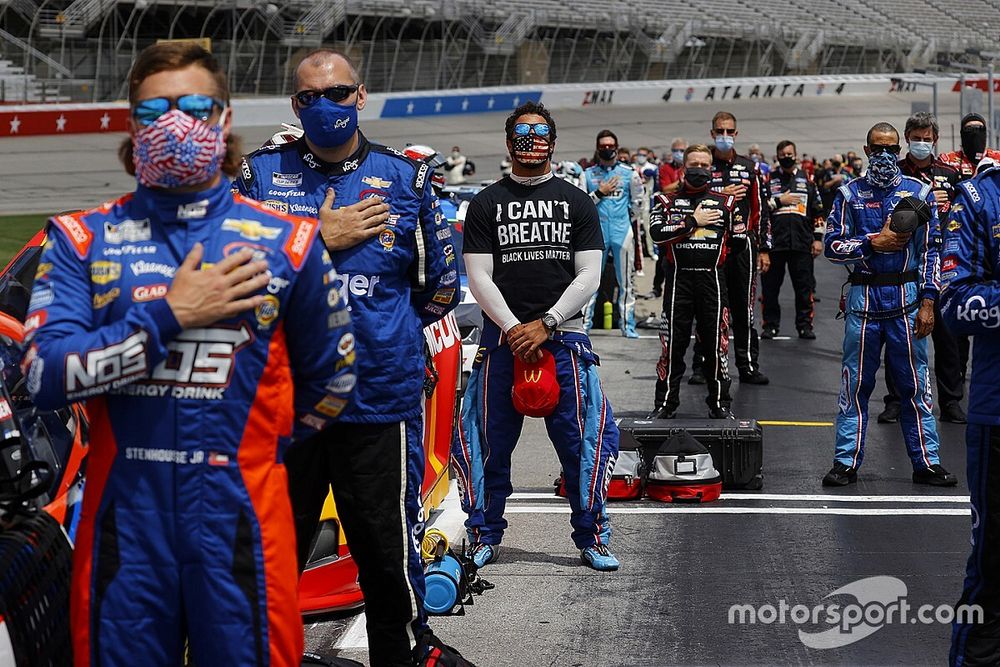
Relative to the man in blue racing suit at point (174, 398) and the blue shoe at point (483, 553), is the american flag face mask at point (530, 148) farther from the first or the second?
the man in blue racing suit at point (174, 398)

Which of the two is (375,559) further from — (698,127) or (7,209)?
(698,127)

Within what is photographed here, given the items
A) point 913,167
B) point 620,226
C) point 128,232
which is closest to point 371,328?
point 128,232

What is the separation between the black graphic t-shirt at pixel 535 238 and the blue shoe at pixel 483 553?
118cm

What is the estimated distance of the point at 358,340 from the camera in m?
4.89

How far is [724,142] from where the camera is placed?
1223 cm

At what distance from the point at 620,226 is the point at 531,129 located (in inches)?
358

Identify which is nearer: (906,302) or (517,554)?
(517,554)

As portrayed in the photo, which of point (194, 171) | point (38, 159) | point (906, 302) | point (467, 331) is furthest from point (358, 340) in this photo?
point (38, 159)

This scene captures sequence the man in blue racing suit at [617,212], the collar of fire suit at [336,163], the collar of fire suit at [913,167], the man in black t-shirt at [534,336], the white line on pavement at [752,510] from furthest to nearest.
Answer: the man in blue racing suit at [617,212] → the collar of fire suit at [913,167] → the white line on pavement at [752,510] → the man in black t-shirt at [534,336] → the collar of fire suit at [336,163]

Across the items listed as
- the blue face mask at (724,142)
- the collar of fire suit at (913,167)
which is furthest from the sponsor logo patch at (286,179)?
the blue face mask at (724,142)

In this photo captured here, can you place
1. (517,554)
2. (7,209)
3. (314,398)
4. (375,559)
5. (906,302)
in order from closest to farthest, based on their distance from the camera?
(314,398)
(375,559)
(517,554)
(906,302)
(7,209)

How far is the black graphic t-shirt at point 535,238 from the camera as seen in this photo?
22.7ft

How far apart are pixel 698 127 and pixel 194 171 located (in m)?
Result: 54.2

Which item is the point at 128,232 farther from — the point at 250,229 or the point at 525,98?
the point at 525,98
